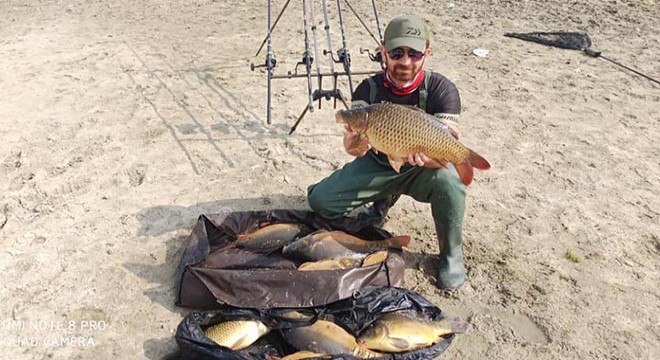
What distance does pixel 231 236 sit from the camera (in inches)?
130

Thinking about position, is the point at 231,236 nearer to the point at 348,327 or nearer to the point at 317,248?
the point at 317,248

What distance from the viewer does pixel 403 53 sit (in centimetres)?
288

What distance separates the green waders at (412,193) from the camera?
9.89 ft

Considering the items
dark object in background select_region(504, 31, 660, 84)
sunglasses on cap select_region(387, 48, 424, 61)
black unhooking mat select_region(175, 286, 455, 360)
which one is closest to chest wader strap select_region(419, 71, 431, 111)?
sunglasses on cap select_region(387, 48, 424, 61)

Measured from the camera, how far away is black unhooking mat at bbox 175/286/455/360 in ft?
7.97

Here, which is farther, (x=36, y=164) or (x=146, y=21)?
(x=146, y=21)

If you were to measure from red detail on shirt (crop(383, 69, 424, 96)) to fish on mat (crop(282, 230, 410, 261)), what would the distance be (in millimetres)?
820

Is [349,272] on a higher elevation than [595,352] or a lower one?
higher

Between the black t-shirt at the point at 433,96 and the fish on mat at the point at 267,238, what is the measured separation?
857 mm

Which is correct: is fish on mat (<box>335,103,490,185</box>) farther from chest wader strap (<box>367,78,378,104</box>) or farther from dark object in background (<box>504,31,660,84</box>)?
dark object in background (<box>504,31,660,84</box>)

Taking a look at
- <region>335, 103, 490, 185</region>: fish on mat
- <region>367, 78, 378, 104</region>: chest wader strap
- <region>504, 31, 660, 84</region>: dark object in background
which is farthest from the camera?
<region>504, 31, 660, 84</region>: dark object in background

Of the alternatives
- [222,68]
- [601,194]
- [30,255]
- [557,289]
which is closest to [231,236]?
[30,255]

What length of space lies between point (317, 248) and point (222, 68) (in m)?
3.59

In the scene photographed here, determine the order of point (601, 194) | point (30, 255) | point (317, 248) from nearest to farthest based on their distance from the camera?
point (317, 248) < point (30, 255) < point (601, 194)
